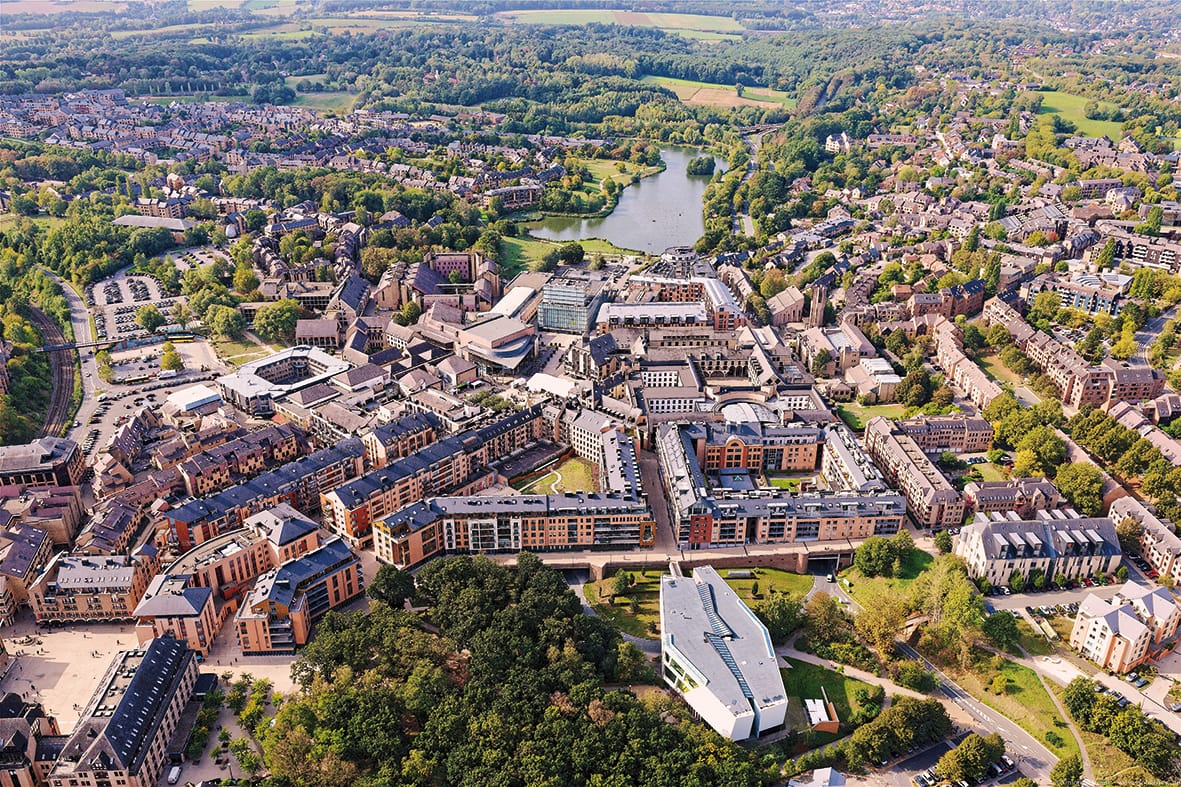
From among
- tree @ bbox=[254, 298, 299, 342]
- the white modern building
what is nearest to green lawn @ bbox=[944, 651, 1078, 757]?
the white modern building

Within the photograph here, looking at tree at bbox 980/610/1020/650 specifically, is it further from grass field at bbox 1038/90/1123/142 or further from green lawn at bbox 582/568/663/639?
grass field at bbox 1038/90/1123/142

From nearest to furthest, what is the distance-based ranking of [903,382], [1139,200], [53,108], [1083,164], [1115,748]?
[1115,748]
[903,382]
[1139,200]
[1083,164]
[53,108]

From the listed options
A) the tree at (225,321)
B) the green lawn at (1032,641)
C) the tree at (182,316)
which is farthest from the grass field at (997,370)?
the tree at (182,316)

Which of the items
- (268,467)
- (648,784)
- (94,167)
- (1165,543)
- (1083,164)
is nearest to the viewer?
(648,784)

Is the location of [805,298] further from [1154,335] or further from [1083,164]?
[1083,164]

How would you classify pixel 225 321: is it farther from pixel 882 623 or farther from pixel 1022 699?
pixel 1022 699

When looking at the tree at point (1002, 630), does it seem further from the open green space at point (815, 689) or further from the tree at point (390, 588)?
the tree at point (390, 588)

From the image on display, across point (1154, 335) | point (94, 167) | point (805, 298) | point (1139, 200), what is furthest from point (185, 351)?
point (1139, 200)
